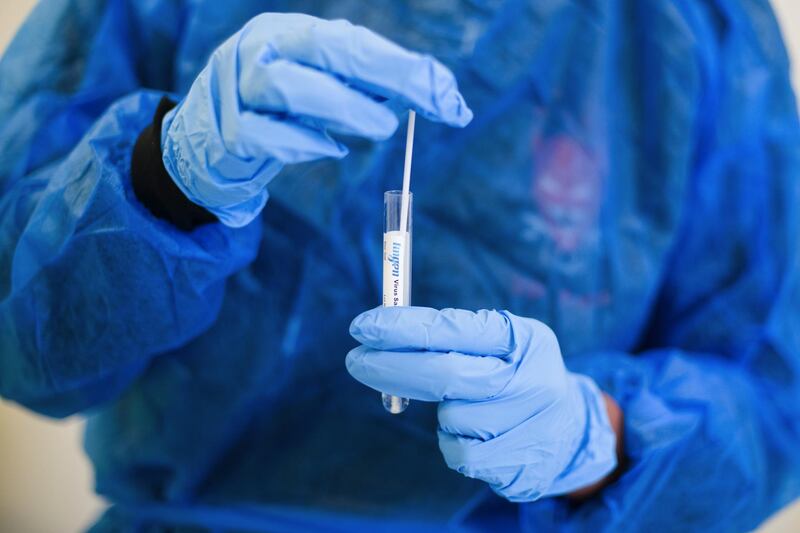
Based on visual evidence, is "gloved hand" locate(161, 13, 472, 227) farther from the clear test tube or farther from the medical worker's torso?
the medical worker's torso

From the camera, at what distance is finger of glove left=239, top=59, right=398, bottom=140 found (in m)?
0.46

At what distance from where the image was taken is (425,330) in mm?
553

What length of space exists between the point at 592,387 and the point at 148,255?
0.49 meters

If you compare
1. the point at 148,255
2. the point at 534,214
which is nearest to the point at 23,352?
the point at 148,255

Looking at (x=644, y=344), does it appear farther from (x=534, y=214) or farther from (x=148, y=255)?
(x=148, y=255)

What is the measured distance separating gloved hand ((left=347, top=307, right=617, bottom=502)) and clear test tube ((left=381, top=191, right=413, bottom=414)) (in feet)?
0.08

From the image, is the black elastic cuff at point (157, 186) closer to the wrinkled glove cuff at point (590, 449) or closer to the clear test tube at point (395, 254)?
the clear test tube at point (395, 254)

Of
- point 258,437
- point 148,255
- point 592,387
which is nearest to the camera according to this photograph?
point 148,255

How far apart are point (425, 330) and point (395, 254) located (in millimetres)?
73

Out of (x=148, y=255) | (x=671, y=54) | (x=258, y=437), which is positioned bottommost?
(x=258, y=437)

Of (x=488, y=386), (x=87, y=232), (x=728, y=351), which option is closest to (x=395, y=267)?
(x=488, y=386)

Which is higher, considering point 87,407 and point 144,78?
point 144,78

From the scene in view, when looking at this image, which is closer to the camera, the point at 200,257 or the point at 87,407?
the point at 200,257

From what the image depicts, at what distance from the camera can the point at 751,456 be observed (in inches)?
28.5
